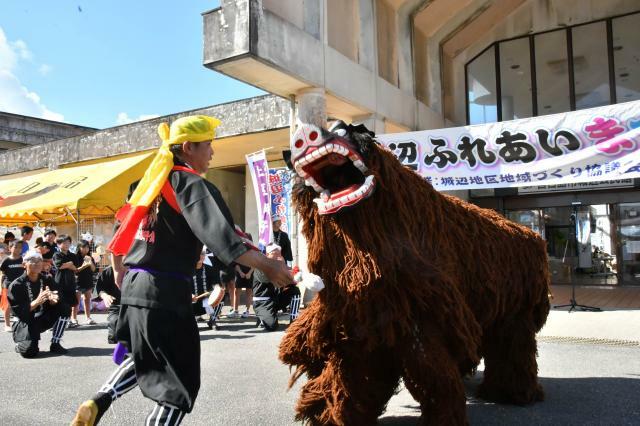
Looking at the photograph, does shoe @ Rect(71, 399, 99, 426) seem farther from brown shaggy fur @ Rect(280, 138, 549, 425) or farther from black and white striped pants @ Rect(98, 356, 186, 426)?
brown shaggy fur @ Rect(280, 138, 549, 425)

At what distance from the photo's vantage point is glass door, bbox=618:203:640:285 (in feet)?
40.5

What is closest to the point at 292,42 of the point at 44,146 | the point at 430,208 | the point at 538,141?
the point at 538,141

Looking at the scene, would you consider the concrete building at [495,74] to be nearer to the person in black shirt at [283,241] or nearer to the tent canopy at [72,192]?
the person in black shirt at [283,241]

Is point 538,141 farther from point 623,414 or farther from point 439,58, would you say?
point 623,414

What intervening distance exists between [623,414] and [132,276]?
3.33 m

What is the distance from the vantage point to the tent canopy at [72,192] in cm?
1065

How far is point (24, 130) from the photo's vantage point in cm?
2031

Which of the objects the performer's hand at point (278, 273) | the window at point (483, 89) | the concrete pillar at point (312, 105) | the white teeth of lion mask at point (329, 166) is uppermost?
the window at point (483, 89)

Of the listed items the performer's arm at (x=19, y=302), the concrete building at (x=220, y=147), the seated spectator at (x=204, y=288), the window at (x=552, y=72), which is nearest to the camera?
the performer's arm at (x=19, y=302)

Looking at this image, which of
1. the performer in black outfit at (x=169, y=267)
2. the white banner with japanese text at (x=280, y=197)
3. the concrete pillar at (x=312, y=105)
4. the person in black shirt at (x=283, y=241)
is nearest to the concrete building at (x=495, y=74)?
the concrete pillar at (x=312, y=105)

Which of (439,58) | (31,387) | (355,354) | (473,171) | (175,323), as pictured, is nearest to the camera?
(175,323)

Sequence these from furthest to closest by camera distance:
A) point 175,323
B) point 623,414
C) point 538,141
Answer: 1. point 538,141
2. point 623,414
3. point 175,323

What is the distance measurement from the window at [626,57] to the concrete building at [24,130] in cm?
1798

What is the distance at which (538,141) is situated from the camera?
808 cm
